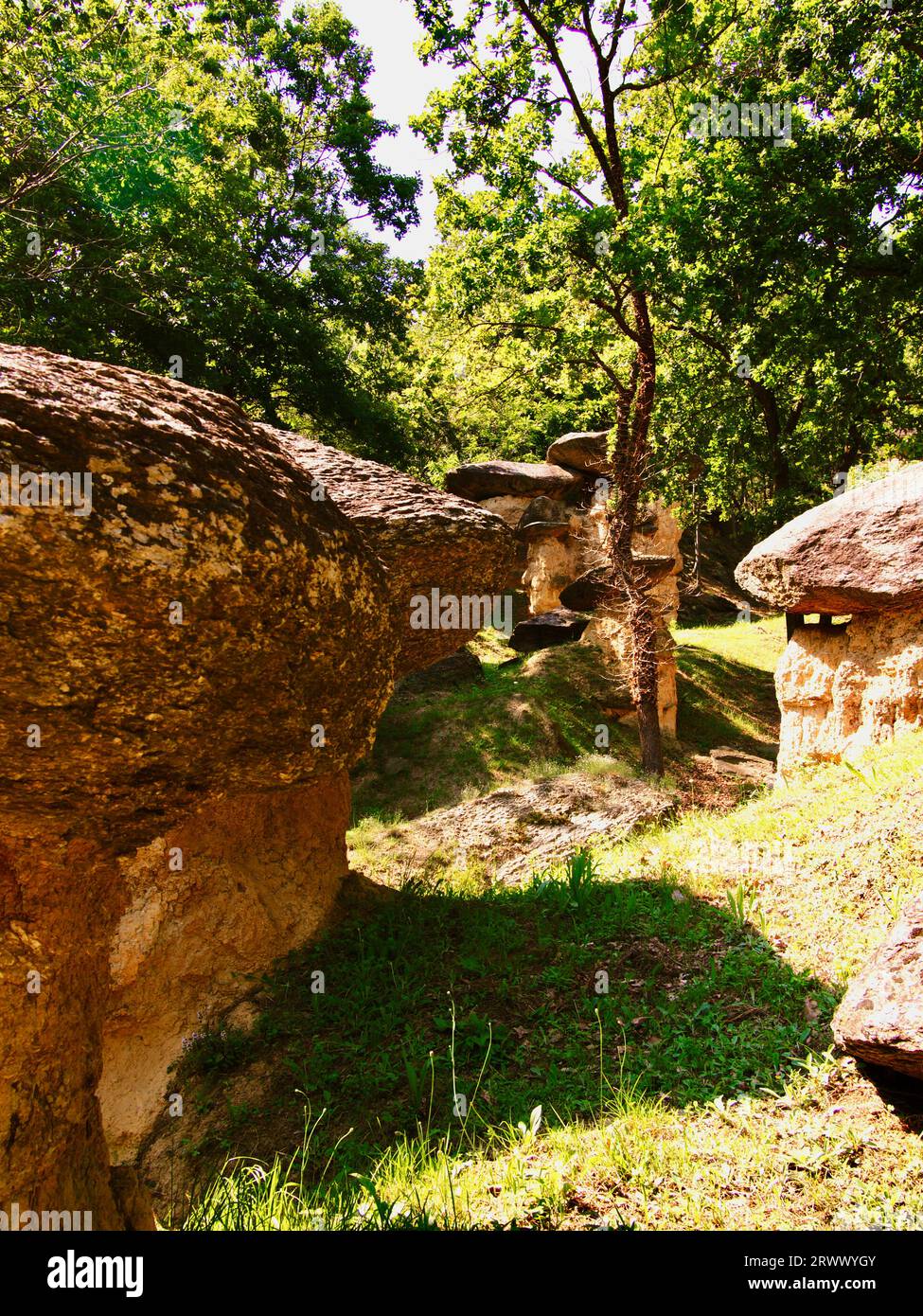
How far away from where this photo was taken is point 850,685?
7.39 meters

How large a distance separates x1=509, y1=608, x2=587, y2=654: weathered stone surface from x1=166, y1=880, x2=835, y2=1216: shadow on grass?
1037cm

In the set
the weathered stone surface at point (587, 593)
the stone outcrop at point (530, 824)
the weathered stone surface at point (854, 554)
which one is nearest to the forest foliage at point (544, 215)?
the weathered stone surface at point (587, 593)

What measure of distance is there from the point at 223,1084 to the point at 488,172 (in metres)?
12.5

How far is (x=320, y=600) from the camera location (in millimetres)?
3500

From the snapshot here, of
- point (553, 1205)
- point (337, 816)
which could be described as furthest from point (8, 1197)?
point (337, 816)

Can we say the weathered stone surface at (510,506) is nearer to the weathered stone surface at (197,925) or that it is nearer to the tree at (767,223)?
the tree at (767,223)

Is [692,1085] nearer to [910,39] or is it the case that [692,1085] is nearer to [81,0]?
[910,39]

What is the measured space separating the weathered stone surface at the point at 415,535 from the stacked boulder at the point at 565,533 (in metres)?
8.42

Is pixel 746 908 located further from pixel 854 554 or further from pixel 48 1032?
pixel 48 1032

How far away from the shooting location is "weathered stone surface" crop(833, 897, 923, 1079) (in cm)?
291

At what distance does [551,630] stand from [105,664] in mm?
13793

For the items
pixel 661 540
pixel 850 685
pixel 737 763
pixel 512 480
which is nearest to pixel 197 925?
pixel 850 685

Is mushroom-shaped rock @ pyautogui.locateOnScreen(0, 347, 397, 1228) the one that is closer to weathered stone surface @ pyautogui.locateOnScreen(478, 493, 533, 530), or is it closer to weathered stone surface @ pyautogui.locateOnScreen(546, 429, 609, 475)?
weathered stone surface @ pyautogui.locateOnScreen(478, 493, 533, 530)

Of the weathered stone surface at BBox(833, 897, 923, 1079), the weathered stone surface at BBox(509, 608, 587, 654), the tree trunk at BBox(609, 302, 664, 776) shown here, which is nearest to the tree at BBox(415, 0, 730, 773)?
the tree trunk at BBox(609, 302, 664, 776)
